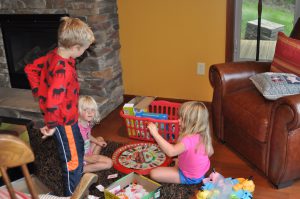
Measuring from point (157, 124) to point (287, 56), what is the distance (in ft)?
3.44

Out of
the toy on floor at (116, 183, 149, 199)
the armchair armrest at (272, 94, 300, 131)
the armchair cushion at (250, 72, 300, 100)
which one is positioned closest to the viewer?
the armchair armrest at (272, 94, 300, 131)

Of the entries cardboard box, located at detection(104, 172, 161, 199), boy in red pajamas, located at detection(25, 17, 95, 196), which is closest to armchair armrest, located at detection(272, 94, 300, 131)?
cardboard box, located at detection(104, 172, 161, 199)

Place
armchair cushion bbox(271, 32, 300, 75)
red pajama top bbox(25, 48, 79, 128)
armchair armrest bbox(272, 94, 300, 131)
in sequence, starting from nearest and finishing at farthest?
red pajama top bbox(25, 48, 79, 128) → armchair armrest bbox(272, 94, 300, 131) → armchair cushion bbox(271, 32, 300, 75)

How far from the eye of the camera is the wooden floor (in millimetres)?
2166

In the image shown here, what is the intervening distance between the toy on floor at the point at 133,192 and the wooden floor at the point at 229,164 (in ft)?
1.93

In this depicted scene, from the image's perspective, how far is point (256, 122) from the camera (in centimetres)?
222

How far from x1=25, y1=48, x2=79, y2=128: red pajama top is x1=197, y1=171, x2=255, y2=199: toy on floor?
844mm

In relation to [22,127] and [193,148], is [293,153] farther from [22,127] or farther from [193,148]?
[22,127]

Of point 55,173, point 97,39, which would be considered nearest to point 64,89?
point 55,173

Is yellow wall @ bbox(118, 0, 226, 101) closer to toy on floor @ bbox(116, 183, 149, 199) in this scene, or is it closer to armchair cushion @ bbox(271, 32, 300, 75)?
armchair cushion @ bbox(271, 32, 300, 75)

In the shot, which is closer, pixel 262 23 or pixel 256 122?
pixel 256 122

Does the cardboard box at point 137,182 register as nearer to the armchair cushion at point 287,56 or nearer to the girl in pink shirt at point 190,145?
the girl in pink shirt at point 190,145

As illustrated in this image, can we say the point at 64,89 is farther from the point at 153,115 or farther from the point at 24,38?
the point at 24,38

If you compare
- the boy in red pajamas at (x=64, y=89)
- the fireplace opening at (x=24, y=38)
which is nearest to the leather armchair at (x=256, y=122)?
the boy in red pajamas at (x=64, y=89)
